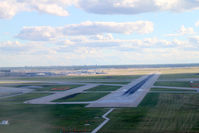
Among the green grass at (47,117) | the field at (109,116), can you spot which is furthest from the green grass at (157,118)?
the green grass at (47,117)

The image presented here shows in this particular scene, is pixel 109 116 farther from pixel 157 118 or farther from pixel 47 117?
pixel 47 117

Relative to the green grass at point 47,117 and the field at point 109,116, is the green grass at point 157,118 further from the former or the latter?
the green grass at point 47,117

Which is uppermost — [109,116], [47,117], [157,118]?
[157,118]

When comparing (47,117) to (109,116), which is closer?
(109,116)

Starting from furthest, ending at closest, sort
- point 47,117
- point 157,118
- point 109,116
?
point 47,117
point 109,116
point 157,118

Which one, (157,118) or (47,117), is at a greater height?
(157,118)

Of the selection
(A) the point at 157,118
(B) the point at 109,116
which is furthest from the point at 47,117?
(A) the point at 157,118

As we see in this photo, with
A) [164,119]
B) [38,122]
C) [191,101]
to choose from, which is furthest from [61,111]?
Result: [191,101]
